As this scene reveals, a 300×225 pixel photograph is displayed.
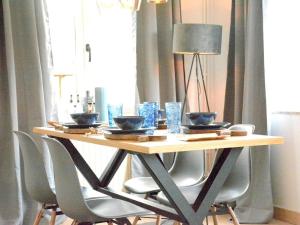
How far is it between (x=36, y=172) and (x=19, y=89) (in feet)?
3.82

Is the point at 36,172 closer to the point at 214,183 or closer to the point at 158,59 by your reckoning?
the point at 214,183

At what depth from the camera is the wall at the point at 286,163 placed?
3506 mm

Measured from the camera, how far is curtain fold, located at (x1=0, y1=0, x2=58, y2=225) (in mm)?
3365

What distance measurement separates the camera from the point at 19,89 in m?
3.48

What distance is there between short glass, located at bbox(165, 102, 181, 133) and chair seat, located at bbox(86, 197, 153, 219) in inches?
16.5

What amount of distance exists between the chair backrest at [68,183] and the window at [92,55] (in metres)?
1.74

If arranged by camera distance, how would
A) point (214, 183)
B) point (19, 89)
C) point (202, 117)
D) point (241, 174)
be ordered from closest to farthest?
point (214, 183) → point (202, 117) → point (241, 174) → point (19, 89)

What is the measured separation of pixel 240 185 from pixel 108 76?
184 centimetres

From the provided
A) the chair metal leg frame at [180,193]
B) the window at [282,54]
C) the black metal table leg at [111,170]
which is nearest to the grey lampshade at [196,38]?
the window at [282,54]

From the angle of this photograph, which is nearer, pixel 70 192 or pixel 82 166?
pixel 70 192

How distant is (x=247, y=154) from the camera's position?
2670 mm

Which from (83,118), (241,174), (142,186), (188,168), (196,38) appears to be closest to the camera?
(83,118)

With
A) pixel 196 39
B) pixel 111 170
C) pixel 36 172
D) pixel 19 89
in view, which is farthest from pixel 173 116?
pixel 19 89

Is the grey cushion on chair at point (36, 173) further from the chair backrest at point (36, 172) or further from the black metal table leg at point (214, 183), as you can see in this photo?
the black metal table leg at point (214, 183)
